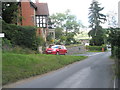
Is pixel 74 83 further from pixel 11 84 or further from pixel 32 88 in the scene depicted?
pixel 11 84

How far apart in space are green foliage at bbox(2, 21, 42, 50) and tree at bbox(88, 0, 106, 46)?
127 ft

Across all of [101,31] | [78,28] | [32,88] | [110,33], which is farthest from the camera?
[78,28]

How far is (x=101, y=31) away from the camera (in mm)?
61625

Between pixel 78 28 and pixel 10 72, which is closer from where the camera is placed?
pixel 10 72

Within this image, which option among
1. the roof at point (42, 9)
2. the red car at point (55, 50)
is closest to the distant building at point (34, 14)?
the roof at point (42, 9)

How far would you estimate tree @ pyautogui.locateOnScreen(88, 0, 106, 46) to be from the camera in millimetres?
62247

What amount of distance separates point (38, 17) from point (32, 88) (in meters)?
33.9

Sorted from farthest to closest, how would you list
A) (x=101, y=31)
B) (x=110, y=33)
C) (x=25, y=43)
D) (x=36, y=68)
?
(x=101, y=31)
(x=25, y=43)
(x=110, y=33)
(x=36, y=68)

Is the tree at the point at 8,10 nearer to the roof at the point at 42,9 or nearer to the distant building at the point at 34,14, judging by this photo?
the distant building at the point at 34,14

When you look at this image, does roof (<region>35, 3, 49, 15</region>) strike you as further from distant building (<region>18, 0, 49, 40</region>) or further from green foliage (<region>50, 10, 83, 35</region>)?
green foliage (<region>50, 10, 83, 35</region>)

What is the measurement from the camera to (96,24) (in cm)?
6284

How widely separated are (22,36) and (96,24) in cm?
4198

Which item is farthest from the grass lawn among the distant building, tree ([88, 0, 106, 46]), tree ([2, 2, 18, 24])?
tree ([88, 0, 106, 46])

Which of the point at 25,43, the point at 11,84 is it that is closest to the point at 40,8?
the point at 25,43
